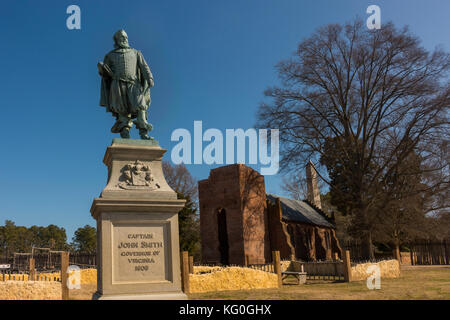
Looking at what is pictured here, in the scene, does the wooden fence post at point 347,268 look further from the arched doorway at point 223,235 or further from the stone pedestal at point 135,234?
the stone pedestal at point 135,234

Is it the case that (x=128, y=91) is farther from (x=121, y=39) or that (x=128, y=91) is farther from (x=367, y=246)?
(x=367, y=246)

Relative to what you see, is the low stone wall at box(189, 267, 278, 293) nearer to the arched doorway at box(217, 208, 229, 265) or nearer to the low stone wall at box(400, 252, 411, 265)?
Result: the arched doorway at box(217, 208, 229, 265)

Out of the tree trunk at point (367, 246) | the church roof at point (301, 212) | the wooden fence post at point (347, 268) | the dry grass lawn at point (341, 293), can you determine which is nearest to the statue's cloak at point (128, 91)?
the dry grass lawn at point (341, 293)

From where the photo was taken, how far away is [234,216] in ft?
109

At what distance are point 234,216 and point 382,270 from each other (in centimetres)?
1295

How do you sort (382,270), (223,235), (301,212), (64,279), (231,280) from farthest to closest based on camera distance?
1. (301,212)
2. (223,235)
3. (382,270)
4. (231,280)
5. (64,279)

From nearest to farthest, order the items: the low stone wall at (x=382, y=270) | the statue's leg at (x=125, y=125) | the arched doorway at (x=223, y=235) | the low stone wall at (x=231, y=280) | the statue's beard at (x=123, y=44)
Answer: the statue's leg at (x=125, y=125)
the statue's beard at (x=123, y=44)
the low stone wall at (x=231, y=280)
the low stone wall at (x=382, y=270)
the arched doorway at (x=223, y=235)

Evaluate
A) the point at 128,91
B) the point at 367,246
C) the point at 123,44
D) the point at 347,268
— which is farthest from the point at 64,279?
the point at 367,246

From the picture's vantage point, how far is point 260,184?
34969 millimetres

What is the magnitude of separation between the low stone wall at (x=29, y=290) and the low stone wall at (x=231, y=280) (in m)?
5.57

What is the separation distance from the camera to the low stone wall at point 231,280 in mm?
17078
